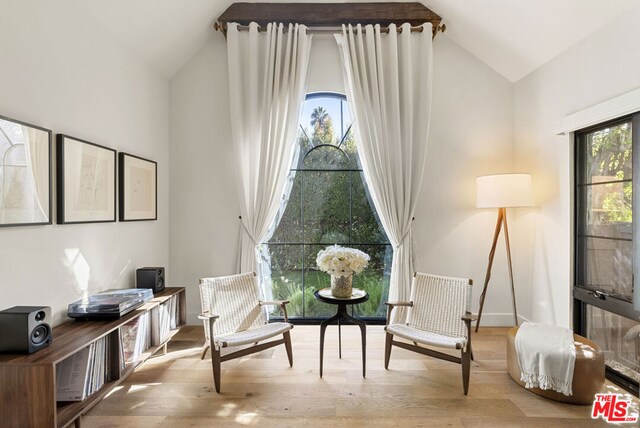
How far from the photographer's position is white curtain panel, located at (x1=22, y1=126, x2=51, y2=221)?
71.2 inches

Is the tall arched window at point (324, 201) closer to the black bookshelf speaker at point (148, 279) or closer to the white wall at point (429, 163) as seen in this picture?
the white wall at point (429, 163)

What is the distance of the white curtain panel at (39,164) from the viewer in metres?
1.81

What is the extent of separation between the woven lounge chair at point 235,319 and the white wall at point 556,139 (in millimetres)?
2649

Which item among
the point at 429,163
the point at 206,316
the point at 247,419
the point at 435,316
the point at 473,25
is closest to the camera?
the point at 247,419

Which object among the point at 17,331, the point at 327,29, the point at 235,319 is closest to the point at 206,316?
the point at 235,319

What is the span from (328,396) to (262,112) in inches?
111

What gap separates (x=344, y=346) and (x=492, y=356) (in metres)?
1.38

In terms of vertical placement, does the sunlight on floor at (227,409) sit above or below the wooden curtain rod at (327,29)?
below

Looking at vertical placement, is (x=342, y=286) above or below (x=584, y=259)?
below

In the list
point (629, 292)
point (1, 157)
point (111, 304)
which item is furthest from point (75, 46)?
point (629, 292)

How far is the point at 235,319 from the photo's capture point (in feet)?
9.02

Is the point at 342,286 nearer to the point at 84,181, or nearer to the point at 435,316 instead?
the point at 435,316

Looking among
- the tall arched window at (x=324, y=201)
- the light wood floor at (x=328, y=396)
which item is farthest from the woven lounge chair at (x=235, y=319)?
the tall arched window at (x=324, y=201)

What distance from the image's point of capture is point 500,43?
3.14 meters
